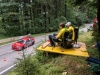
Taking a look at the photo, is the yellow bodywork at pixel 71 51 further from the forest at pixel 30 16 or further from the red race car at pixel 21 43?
the forest at pixel 30 16

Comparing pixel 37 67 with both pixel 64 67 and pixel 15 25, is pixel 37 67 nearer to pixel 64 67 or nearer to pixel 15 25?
pixel 64 67

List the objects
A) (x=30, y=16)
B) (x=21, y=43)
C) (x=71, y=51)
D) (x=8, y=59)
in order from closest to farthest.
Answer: (x=71, y=51) → (x=8, y=59) → (x=21, y=43) → (x=30, y=16)

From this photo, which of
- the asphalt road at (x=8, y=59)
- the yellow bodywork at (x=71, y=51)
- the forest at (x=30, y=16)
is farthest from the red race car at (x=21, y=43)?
the yellow bodywork at (x=71, y=51)

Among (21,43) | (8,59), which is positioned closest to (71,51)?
(8,59)

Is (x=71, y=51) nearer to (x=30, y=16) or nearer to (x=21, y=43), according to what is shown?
(x=21, y=43)

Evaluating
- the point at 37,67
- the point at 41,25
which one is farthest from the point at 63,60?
the point at 41,25

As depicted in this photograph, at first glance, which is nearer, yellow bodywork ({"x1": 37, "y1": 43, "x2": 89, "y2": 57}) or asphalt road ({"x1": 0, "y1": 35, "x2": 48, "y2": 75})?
yellow bodywork ({"x1": 37, "y1": 43, "x2": 89, "y2": 57})

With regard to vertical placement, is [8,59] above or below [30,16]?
below

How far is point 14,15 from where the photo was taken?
28.2 metres

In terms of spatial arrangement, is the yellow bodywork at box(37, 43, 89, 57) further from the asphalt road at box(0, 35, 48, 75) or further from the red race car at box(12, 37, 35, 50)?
the red race car at box(12, 37, 35, 50)

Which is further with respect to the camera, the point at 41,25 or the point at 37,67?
the point at 41,25

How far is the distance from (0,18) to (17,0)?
4532 mm

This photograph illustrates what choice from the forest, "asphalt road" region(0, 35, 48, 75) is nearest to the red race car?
"asphalt road" region(0, 35, 48, 75)

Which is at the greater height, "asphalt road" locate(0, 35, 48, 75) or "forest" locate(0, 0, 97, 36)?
"forest" locate(0, 0, 97, 36)
